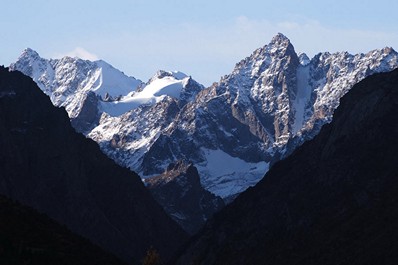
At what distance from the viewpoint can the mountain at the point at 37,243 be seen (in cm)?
7731

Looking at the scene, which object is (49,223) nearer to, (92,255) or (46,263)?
(92,255)

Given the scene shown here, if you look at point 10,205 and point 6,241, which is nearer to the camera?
point 6,241

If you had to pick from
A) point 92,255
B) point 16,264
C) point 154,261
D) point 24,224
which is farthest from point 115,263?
point 154,261

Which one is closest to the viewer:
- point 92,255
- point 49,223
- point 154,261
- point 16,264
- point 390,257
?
point 16,264

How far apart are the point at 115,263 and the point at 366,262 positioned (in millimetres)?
119674

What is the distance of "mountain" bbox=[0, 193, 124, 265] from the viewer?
77.3 m

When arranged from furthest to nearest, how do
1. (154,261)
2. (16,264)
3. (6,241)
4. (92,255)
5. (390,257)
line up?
(390,257)
(154,261)
(92,255)
(6,241)
(16,264)

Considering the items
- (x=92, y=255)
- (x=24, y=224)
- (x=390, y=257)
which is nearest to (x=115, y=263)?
(x=92, y=255)

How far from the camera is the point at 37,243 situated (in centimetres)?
8250

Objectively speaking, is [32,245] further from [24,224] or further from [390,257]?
[390,257]

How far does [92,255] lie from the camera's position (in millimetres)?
86000

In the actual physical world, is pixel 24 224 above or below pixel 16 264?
above

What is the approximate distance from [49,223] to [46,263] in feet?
54.9

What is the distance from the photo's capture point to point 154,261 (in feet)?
409
